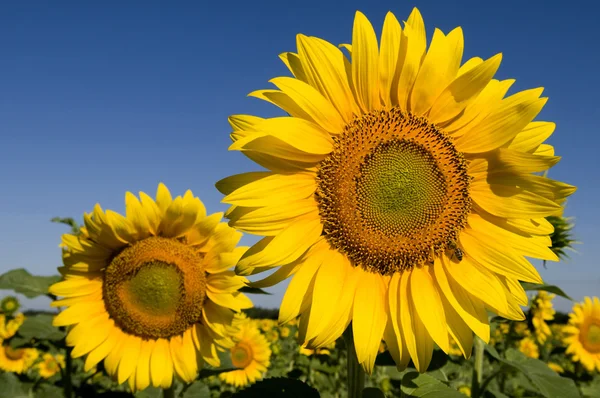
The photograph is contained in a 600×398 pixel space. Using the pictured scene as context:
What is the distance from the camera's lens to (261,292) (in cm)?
324

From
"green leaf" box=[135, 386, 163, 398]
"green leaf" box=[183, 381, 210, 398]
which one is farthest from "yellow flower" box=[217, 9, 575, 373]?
"green leaf" box=[135, 386, 163, 398]

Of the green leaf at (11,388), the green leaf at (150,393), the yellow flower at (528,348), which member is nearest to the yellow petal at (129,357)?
the green leaf at (150,393)

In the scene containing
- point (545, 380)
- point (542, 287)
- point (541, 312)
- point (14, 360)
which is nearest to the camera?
point (545, 380)

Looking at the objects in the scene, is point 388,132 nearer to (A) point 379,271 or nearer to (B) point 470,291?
(A) point 379,271

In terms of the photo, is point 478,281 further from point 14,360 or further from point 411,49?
point 14,360

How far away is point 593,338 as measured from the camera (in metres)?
8.34

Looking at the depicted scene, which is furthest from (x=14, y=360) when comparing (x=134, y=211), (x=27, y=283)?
(x=134, y=211)

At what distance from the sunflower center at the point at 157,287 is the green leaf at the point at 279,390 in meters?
1.87

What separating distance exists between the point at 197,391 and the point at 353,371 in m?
2.62

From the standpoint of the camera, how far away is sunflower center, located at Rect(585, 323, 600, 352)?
8.27 m

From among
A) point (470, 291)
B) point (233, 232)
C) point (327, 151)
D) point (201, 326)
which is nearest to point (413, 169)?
point (327, 151)

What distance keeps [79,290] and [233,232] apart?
1.34 metres

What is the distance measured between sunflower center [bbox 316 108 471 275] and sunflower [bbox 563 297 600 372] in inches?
267

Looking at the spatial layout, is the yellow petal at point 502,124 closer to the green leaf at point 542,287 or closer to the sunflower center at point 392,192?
the sunflower center at point 392,192
